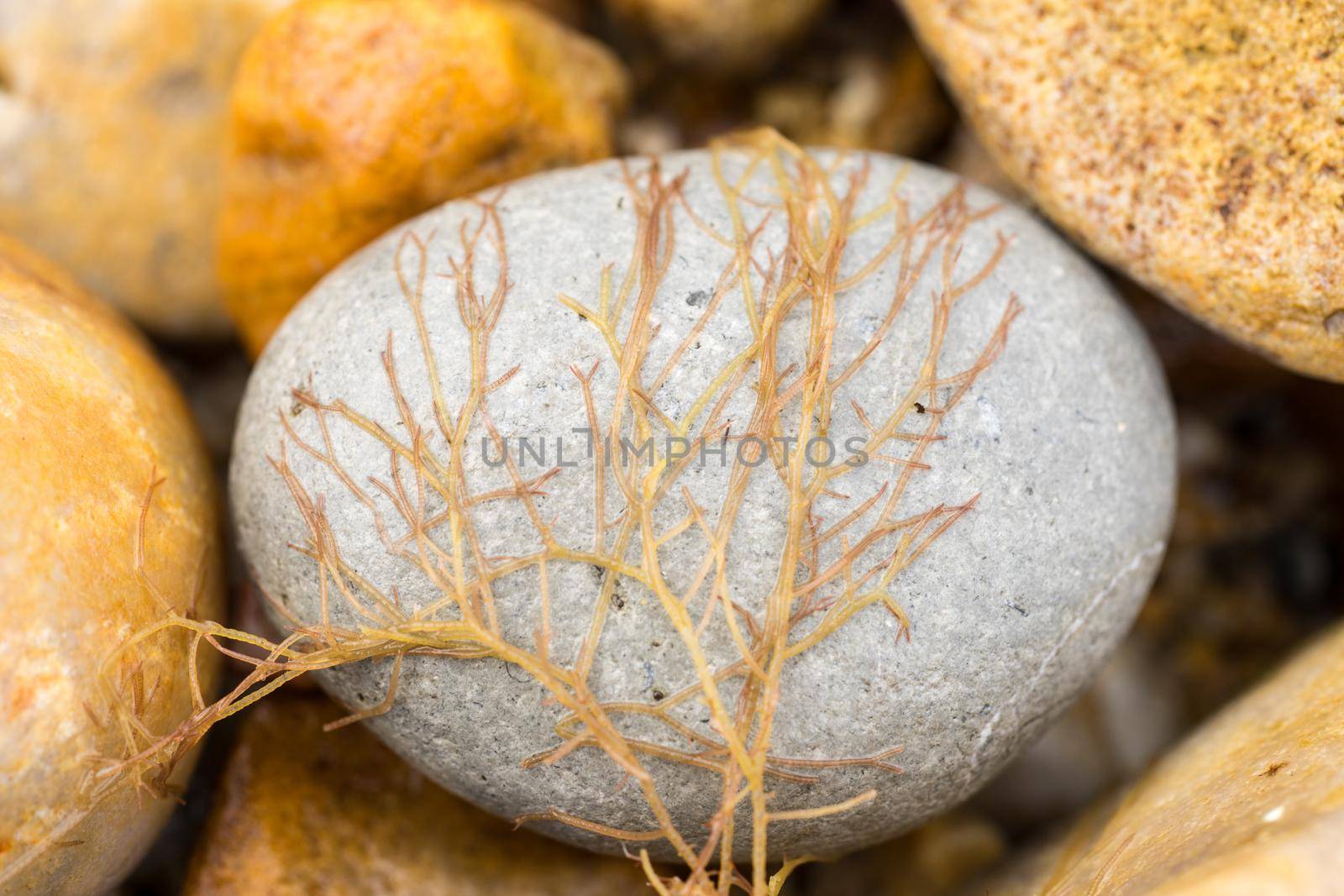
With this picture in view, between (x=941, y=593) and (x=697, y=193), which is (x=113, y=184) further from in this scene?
(x=941, y=593)

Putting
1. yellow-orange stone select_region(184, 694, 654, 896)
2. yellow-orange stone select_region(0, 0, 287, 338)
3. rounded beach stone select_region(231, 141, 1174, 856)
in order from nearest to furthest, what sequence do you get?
rounded beach stone select_region(231, 141, 1174, 856) → yellow-orange stone select_region(184, 694, 654, 896) → yellow-orange stone select_region(0, 0, 287, 338)

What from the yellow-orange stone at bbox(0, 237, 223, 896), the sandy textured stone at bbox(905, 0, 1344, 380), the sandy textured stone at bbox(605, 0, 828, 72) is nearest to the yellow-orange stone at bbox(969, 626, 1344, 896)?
the sandy textured stone at bbox(905, 0, 1344, 380)

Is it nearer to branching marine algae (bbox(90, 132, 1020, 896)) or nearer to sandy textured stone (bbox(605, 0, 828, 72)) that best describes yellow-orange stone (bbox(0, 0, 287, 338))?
sandy textured stone (bbox(605, 0, 828, 72))

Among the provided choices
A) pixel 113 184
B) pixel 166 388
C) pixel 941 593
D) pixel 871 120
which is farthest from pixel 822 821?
pixel 113 184

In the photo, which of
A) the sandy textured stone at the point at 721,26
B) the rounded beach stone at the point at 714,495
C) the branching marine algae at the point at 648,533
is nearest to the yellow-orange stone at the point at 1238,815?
the rounded beach stone at the point at 714,495

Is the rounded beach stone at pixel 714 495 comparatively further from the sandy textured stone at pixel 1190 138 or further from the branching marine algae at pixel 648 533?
the sandy textured stone at pixel 1190 138

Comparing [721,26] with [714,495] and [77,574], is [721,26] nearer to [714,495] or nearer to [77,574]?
[714,495]

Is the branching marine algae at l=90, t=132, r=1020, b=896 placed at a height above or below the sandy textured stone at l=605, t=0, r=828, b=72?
below
